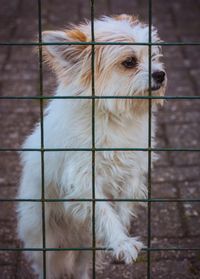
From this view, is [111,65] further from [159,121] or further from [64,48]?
[159,121]

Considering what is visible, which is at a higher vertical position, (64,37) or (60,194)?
(64,37)

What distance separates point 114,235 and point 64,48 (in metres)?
1.07

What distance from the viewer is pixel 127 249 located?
11.6 ft

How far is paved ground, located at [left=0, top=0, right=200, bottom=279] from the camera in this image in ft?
14.8

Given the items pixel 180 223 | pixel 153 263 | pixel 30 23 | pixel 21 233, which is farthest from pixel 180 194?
pixel 30 23

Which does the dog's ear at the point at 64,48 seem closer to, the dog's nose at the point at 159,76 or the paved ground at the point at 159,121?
the dog's nose at the point at 159,76

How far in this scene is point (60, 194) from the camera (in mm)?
3957

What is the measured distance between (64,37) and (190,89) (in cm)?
361

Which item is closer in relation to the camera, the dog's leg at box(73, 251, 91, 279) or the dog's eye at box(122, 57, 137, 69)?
the dog's eye at box(122, 57, 137, 69)

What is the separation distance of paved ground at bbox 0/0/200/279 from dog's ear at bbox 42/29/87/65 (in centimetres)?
148

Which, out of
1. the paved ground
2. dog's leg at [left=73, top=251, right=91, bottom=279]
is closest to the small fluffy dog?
dog's leg at [left=73, top=251, right=91, bottom=279]

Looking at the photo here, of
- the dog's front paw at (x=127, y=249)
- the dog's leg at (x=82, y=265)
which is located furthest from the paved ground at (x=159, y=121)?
the dog's front paw at (x=127, y=249)

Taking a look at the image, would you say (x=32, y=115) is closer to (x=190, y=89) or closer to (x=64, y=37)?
(x=190, y=89)

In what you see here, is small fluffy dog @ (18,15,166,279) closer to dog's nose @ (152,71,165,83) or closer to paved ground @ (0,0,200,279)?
dog's nose @ (152,71,165,83)
